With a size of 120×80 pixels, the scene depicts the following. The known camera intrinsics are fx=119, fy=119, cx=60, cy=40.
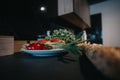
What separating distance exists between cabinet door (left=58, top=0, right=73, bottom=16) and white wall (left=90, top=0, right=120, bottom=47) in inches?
85.7

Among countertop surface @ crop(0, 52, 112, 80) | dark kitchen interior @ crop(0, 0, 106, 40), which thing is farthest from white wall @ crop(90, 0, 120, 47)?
countertop surface @ crop(0, 52, 112, 80)

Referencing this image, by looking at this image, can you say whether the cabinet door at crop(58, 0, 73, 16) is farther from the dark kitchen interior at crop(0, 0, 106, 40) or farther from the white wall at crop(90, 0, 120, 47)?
the white wall at crop(90, 0, 120, 47)

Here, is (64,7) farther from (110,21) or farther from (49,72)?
(110,21)

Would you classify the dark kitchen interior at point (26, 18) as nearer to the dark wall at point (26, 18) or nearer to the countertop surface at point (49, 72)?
the dark wall at point (26, 18)

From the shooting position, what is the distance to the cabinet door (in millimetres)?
1441

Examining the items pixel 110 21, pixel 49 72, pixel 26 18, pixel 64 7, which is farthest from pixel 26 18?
pixel 110 21

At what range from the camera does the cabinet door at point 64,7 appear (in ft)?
4.73

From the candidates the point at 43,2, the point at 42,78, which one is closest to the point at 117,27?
the point at 43,2

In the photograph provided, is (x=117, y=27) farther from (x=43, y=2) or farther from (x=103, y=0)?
(x=43, y=2)

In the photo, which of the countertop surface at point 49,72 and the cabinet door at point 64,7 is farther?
the cabinet door at point 64,7

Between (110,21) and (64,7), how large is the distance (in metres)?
2.20

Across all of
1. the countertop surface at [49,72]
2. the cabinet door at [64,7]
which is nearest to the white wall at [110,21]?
the cabinet door at [64,7]

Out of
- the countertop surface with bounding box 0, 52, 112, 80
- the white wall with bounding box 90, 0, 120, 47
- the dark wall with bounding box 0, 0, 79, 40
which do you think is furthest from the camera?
the white wall with bounding box 90, 0, 120, 47

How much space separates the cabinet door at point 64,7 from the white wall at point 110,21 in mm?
2177
